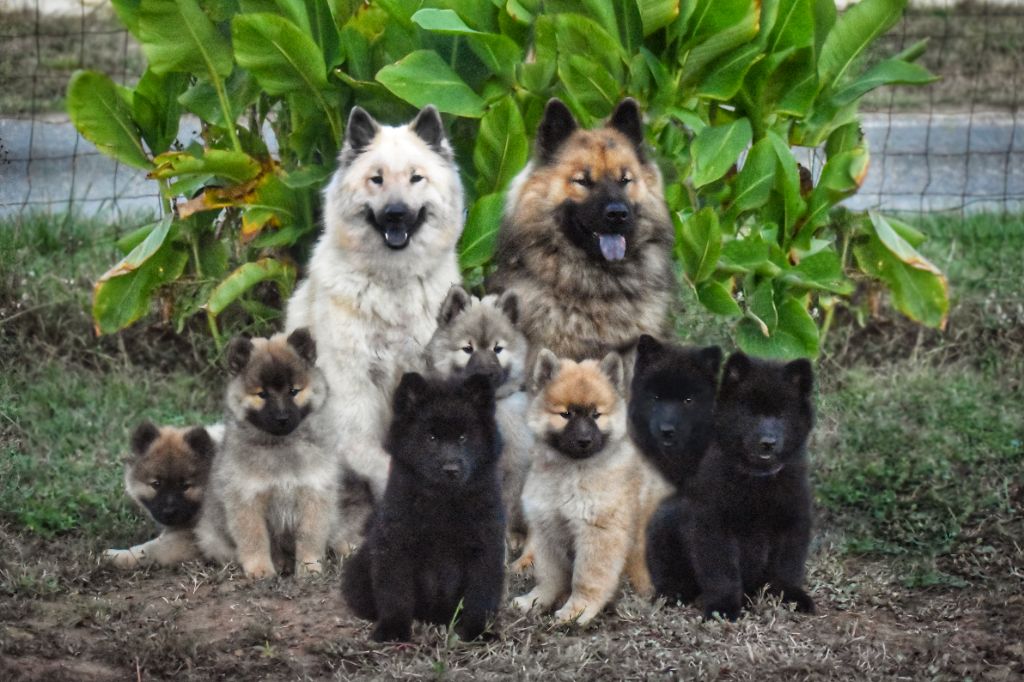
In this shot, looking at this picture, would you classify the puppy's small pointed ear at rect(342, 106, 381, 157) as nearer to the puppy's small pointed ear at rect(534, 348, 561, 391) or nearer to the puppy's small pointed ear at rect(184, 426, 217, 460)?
the puppy's small pointed ear at rect(184, 426, 217, 460)

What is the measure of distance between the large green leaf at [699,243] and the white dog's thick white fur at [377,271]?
3.65 ft

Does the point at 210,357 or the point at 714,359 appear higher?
the point at 714,359

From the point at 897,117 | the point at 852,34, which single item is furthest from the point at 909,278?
the point at 897,117

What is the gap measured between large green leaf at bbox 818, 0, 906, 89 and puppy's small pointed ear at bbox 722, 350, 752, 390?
268 cm

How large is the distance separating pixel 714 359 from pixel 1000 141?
8.58 meters

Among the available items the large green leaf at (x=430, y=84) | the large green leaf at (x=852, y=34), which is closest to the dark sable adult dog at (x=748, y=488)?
the large green leaf at (x=430, y=84)

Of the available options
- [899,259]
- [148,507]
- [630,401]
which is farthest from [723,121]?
[148,507]

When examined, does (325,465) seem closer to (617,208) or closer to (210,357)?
(617,208)

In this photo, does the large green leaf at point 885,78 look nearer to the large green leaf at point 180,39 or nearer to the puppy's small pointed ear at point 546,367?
the puppy's small pointed ear at point 546,367

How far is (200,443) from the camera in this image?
20.2 feet

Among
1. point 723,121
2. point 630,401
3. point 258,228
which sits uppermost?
point 723,121

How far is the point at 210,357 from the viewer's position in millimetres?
8109

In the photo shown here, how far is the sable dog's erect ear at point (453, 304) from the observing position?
596cm

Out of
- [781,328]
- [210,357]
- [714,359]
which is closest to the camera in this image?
[714,359]
